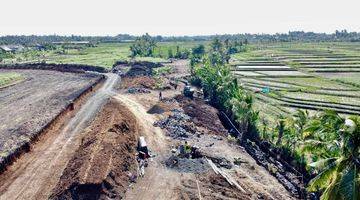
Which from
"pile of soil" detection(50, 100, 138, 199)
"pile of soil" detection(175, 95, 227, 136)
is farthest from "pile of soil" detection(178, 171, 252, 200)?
"pile of soil" detection(175, 95, 227, 136)

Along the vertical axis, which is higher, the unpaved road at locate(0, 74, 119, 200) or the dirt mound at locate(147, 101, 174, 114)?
the dirt mound at locate(147, 101, 174, 114)

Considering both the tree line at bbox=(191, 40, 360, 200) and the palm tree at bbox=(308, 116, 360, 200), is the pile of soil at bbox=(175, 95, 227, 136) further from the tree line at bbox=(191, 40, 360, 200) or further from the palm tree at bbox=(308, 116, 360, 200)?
the palm tree at bbox=(308, 116, 360, 200)

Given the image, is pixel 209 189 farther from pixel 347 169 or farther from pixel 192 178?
pixel 347 169

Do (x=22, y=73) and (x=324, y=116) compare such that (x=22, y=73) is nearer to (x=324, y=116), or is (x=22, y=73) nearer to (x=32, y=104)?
(x=32, y=104)

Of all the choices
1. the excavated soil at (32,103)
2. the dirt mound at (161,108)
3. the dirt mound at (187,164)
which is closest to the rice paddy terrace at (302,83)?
the dirt mound at (161,108)

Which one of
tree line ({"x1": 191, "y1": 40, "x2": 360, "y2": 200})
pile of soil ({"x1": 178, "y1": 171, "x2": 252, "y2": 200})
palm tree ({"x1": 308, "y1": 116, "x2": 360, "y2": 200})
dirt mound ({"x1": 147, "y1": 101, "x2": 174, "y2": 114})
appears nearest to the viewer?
palm tree ({"x1": 308, "y1": 116, "x2": 360, "y2": 200})

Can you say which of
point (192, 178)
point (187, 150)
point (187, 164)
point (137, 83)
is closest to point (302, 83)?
point (137, 83)
